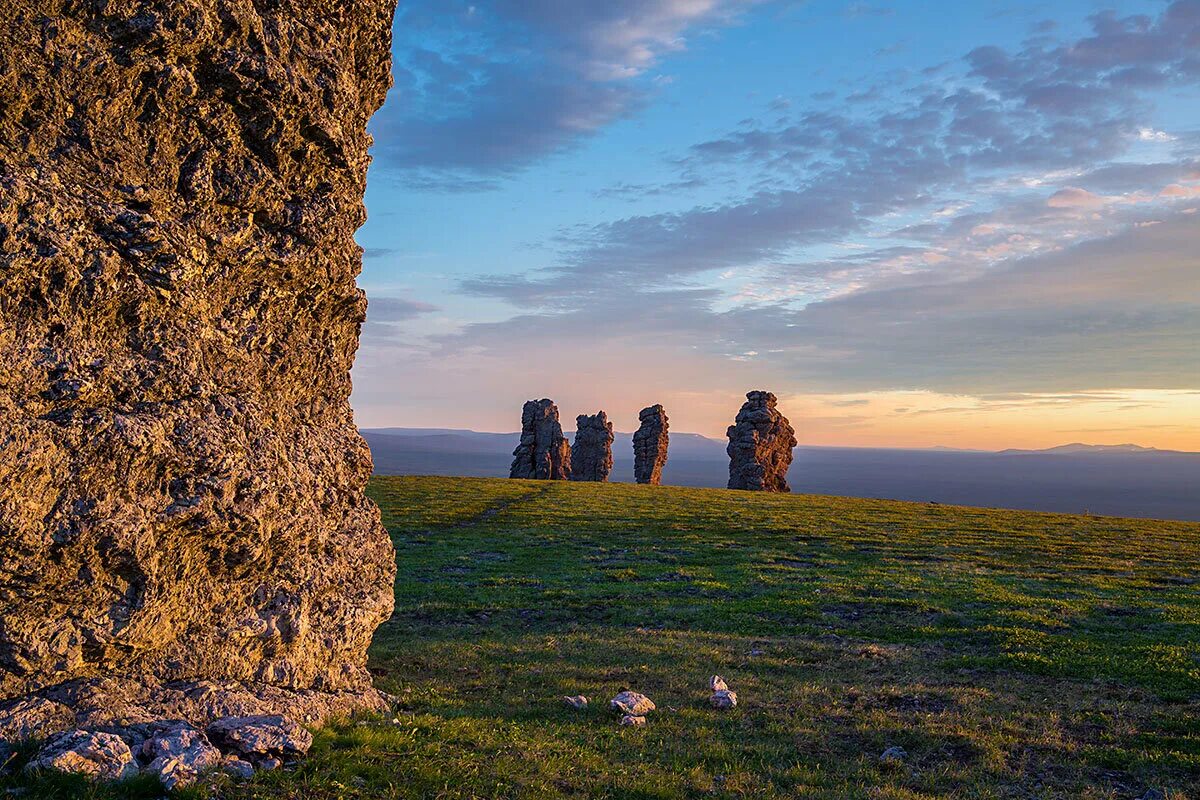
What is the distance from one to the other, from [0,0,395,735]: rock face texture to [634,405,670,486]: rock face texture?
92139 millimetres

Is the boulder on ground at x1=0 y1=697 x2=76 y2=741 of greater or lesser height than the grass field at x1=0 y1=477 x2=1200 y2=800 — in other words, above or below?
above

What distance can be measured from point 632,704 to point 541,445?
89.6 meters

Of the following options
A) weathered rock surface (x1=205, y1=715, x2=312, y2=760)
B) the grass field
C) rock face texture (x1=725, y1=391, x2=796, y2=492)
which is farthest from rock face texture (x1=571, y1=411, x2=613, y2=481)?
weathered rock surface (x1=205, y1=715, x2=312, y2=760)

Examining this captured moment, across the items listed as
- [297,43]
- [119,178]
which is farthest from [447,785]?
[297,43]

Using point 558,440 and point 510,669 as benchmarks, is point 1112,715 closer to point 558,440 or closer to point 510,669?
point 510,669

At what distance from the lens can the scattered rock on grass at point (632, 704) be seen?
13281mm

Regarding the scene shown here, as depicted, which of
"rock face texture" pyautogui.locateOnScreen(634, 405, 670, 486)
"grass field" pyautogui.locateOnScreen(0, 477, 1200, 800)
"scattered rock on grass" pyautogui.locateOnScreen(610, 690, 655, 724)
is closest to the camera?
"grass field" pyautogui.locateOnScreen(0, 477, 1200, 800)

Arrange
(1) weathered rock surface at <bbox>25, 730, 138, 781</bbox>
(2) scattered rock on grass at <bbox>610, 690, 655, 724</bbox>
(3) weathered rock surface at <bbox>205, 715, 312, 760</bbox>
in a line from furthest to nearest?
(2) scattered rock on grass at <bbox>610, 690, 655, 724</bbox> → (3) weathered rock surface at <bbox>205, 715, 312, 760</bbox> → (1) weathered rock surface at <bbox>25, 730, 138, 781</bbox>

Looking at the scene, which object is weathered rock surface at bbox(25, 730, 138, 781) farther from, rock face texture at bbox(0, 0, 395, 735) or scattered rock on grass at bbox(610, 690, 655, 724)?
scattered rock on grass at bbox(610, 690, 655, 724)

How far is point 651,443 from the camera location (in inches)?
4124

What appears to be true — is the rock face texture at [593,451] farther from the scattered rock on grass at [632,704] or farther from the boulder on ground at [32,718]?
the boulder on ground at [32,718]

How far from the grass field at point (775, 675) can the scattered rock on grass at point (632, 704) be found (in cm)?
39

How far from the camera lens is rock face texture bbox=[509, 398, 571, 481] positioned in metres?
102

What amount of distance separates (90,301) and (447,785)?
800cm
